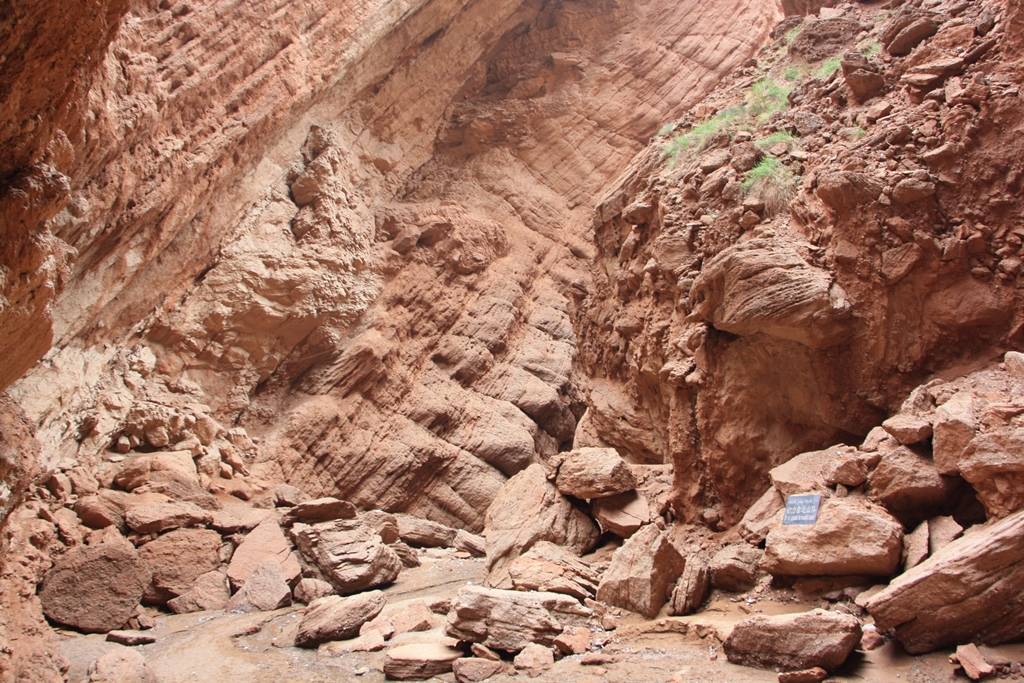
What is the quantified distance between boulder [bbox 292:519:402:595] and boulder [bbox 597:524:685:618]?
13.3 feet

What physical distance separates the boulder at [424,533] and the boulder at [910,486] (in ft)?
29.9

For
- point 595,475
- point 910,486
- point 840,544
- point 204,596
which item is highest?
point 910,486

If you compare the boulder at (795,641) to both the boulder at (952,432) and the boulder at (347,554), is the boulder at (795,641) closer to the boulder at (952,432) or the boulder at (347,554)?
the boulder at (952,432)

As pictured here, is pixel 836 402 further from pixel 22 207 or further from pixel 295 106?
pixel 295 106

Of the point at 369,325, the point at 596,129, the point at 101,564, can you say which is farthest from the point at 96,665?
the point at 596,129

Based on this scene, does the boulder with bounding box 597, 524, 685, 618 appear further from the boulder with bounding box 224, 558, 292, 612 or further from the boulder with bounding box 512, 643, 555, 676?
the boulder with bounding box 224, 558, 292, 612

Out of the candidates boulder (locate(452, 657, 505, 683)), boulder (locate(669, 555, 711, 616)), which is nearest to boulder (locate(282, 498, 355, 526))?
boulder (locate(452, 657, 505, 683))

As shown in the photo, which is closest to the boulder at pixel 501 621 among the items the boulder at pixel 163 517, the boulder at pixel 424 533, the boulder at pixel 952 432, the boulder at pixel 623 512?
the boulder at pixel 623 512

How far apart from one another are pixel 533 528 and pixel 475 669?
8.25 feet

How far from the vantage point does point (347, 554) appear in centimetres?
907

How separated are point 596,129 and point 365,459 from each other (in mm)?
13184

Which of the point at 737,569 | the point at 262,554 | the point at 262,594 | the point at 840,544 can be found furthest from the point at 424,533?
the point at 840,544

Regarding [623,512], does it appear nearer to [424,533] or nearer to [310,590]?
[310,590]

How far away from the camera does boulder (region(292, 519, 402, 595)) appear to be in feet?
28.7
